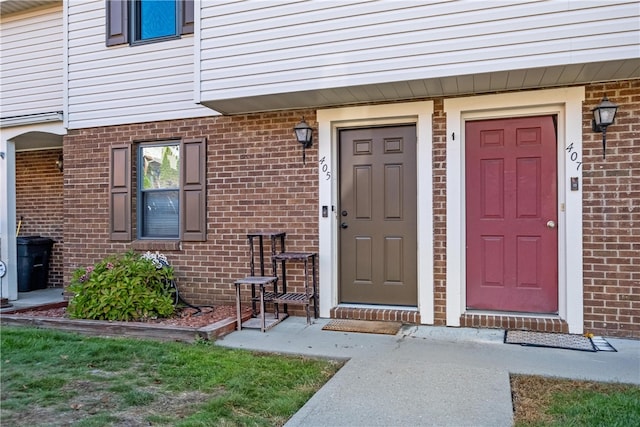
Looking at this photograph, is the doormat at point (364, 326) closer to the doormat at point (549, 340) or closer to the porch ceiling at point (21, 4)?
the doormat at point (549, 340)

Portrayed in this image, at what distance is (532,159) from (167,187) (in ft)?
14.5

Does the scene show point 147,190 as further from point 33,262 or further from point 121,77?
point 33,262

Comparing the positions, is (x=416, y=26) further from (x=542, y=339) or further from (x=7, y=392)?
(x=7, y=392)

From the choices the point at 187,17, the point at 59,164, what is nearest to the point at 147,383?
the point at 187,17

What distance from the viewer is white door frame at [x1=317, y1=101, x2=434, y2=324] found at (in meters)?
4.76

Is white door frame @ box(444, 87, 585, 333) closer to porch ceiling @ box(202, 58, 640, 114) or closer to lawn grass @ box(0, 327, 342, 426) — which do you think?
porch ceiling @ box(202, 58, 640, 114)

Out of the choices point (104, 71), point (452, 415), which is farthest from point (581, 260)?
point (104, 71)

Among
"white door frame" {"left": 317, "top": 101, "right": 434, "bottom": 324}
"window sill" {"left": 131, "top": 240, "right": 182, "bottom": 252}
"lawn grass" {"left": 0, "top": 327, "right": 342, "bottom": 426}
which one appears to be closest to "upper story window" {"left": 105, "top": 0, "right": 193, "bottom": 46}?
"white door frame" {"left": 317, "top": 101, "right": 434, "bottom": 324}

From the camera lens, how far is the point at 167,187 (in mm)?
5965

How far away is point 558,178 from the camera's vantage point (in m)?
4.47

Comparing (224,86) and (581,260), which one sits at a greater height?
(224,86)

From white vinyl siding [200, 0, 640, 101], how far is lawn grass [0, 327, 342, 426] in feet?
8.73

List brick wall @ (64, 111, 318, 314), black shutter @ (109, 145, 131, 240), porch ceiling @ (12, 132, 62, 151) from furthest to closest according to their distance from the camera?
1. porch ceiling @ (12, 132, 62, 151)
2. black shutter @ (109, 145, 131, 240)
3. brick wall @ (64, 111, 318, 314)

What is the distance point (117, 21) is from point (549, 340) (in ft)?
20.8
